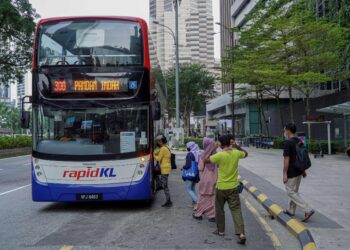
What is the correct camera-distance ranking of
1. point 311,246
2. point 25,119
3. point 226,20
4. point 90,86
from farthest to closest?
point 226,20 < point 25,119 < point 90,86 < point 311,246

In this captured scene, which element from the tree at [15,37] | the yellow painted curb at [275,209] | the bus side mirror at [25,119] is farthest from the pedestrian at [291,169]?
the tree at [15,37]

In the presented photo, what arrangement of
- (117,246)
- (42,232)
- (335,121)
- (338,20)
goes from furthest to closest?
(335,121), (338,20), (42,232), (117,246)

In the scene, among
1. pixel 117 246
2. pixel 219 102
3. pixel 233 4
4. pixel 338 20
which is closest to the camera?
pixel 117 246

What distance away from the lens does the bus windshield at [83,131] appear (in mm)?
9117

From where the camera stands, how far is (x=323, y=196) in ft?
35.4

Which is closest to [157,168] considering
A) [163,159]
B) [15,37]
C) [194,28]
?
[163,159]

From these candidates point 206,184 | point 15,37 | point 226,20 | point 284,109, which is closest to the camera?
point 206,184

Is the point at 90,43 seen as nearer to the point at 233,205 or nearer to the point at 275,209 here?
the point at 233,205

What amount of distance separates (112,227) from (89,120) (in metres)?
2.49

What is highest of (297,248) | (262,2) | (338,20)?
(262,2)

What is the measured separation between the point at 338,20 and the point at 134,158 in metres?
22.1

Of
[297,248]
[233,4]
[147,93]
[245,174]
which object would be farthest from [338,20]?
[233,4]

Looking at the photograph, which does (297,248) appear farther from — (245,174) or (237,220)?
(245,174)

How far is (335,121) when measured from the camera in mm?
29859
